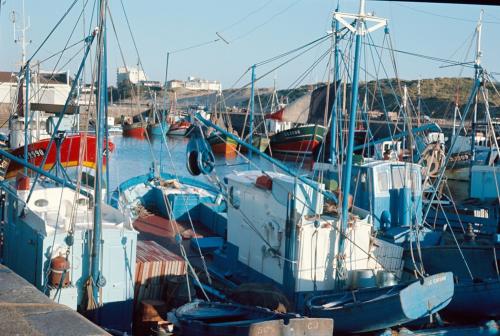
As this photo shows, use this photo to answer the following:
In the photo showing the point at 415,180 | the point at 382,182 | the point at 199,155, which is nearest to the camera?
the point at 199,155

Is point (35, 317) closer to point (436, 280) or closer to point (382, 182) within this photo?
point (436, 280)

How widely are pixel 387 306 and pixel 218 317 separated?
2.42m

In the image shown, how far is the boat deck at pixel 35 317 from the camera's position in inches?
178

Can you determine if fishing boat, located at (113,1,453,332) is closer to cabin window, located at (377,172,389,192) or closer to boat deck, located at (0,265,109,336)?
cabin window, located at (377,172,389,192)

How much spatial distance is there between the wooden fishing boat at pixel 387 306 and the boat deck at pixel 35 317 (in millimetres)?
5216

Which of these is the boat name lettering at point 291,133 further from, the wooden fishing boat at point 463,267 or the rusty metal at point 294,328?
the rusty metal at point 294,328

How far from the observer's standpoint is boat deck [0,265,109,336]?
452cm

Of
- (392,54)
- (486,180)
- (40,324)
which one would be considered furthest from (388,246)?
(486,180)

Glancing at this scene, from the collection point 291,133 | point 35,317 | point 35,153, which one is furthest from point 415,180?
point 291,133

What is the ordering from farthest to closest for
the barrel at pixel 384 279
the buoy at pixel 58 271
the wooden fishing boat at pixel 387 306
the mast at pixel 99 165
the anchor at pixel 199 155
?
the anchor at pixel 199 155 → the barrel at pixel 384 279 → the wooden fishing boat at pixel 387 306 → the mast at pixel 99 165 → the buoy at pixel 58 271

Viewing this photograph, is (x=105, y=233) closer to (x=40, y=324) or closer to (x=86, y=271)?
(x=86, y=271)

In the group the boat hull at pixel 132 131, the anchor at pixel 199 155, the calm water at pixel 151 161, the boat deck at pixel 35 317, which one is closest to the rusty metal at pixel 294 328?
the boat deck at pixel 35 317

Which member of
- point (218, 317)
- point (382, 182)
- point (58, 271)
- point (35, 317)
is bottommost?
point (218, 317)

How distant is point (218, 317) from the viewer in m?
8.92
